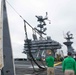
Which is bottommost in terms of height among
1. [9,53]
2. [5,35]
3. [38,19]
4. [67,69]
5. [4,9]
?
[67,69]

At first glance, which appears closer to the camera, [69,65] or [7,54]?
[7,54]

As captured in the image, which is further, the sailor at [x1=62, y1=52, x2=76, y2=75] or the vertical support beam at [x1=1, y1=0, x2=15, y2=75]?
the sailor at [x1=62, y1=52, x2=76, y2=75]

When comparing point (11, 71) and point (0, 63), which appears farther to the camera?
point (11, 71)

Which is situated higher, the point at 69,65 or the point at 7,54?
the point at 7,54

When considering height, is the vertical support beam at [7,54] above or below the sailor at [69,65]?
above

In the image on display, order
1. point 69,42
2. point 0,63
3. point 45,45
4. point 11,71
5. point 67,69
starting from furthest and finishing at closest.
Answer: point 69,42 → point 45,45 → point 67,69 → point 11,71 → point 0,63

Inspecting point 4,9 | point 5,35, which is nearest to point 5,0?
point 4,9

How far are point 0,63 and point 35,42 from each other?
96.5 metres

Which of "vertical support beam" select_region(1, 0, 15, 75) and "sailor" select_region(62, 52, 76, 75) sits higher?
"vertical support beam" select_region(1, 0, 15, 75)

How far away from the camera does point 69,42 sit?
10819cm

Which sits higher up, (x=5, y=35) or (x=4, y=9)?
(x=4, y=9)

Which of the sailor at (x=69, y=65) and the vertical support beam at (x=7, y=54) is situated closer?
the vertical support beam at (x=7, y=54)

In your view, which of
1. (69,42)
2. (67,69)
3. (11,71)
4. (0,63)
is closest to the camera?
(0,63)

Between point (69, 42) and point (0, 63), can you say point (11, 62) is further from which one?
point (69, 42)
